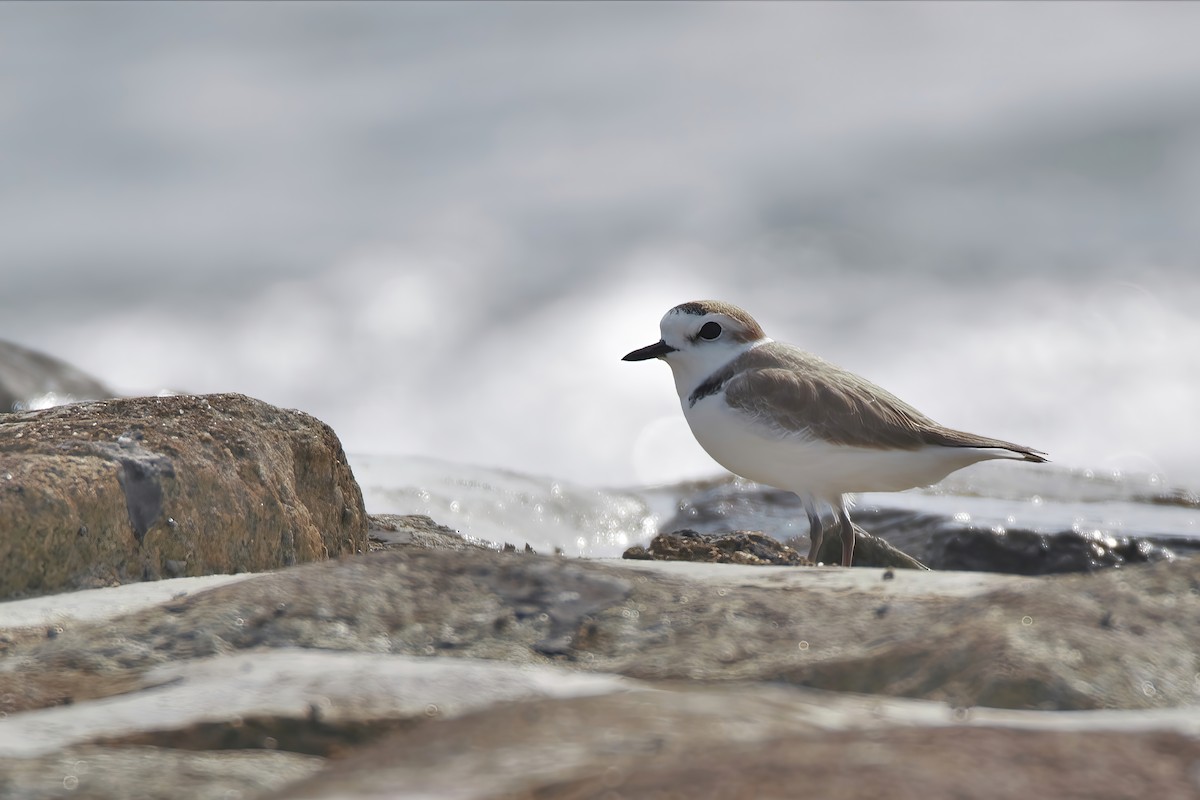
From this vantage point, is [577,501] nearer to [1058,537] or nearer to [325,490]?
[1058,537]

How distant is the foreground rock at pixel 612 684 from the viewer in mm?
2438

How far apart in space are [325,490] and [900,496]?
7202 mm

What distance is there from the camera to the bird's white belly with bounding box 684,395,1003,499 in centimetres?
730

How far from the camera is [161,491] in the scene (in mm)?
5602

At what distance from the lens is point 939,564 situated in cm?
1027

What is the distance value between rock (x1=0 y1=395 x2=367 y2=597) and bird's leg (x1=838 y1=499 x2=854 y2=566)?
2.69m

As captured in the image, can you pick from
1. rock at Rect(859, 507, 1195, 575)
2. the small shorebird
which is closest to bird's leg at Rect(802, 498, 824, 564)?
the small shorebird

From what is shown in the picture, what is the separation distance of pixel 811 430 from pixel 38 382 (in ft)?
42.3

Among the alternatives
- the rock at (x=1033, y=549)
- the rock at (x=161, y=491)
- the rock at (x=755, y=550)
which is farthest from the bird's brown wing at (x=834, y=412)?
the rock at (x=1033, y=549)

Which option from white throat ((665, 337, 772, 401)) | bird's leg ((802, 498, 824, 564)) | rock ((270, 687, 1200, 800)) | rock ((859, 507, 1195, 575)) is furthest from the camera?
rock ((859, 507, 1195, 575))

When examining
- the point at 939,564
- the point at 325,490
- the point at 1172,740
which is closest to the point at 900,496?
the point at 939,564

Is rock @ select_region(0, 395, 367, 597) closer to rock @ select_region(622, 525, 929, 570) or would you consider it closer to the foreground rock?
the foreground rock

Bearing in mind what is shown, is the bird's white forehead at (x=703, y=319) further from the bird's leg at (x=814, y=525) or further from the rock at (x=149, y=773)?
the rock at (x=149, y=773)

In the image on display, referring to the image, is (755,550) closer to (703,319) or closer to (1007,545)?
(703,319)
